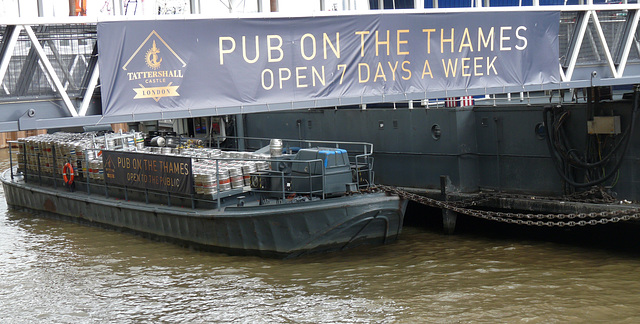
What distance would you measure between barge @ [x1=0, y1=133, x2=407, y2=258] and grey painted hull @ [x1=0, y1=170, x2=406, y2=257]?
0.9 inches

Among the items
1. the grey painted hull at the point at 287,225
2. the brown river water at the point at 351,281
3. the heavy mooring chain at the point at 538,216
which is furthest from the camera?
the grey painted hull at the point at 287,225

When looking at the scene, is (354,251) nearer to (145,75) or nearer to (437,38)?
(437,38)

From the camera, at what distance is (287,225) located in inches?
649

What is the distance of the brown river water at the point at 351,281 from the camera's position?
13.1 meters

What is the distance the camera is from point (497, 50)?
15859 mm

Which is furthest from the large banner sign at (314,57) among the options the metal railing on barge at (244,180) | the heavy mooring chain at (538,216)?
the heavy mooring chain at (538,216)

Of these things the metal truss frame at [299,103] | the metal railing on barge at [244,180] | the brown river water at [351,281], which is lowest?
the brown river water at [351,281]

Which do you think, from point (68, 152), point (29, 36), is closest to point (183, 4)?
point (68, 152)

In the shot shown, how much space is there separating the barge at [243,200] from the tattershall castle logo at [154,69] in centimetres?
441

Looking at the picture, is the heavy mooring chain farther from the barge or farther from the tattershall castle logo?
the tattershall castle logo

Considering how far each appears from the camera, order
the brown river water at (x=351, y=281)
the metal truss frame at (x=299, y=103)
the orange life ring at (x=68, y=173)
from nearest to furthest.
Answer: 1. the metal truss frame at (x=299, y=103)
2. the brown river water at (x=351, y=281)
3. the orange life ring at (x=68, y=173)

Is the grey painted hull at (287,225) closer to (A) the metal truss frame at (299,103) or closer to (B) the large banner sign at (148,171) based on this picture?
(B) the large banner sign at (148,171)

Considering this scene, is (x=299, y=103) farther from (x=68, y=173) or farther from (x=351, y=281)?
(x=68, y=173)

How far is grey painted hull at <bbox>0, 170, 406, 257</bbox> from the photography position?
16.4 meters
